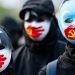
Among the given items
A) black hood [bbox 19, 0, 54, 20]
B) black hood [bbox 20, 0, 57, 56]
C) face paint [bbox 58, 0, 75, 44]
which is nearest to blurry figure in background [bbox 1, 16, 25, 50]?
black hood [bbox 19, 0, 54, 20]

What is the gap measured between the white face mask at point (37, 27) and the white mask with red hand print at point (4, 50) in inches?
69.6

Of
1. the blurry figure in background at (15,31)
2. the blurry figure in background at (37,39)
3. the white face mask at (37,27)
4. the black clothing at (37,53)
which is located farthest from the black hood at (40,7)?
the blurry figure in background at (15,31)

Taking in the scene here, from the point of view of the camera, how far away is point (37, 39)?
854 cm

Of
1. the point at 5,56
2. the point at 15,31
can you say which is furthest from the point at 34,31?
the point at 15,31

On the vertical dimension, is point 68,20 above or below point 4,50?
above

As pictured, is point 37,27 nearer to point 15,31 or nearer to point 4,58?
point 4,58

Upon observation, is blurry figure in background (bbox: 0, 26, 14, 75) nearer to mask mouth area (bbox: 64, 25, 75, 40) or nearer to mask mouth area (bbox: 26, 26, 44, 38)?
mask mouth area (bbox: 64, 25, 75, 40)

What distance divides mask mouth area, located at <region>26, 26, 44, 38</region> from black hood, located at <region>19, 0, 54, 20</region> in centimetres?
30

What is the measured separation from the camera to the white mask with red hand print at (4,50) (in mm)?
6625

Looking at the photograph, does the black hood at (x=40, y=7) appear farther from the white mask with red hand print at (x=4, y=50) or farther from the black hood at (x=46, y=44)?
the white mask with red hand print at (x=4, y=50)

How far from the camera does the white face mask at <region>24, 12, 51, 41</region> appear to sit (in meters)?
8.50

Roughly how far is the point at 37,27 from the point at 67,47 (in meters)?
1.88

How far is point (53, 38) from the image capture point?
859 cm

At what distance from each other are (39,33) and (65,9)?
184cm
